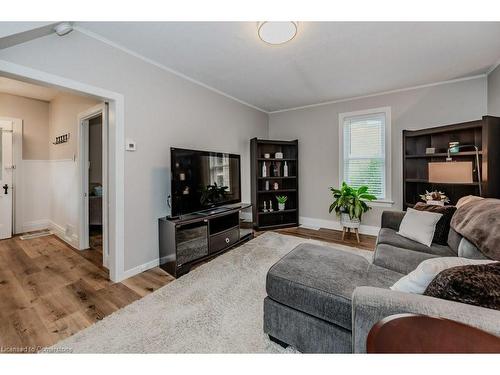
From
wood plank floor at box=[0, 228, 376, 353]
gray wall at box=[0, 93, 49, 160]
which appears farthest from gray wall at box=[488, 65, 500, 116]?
gray wall at box=[0, 93, 49, 160]

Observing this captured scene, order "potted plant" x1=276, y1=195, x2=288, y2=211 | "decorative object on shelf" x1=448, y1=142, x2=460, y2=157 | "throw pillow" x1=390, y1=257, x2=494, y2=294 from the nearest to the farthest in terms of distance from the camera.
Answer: "throw pillow" x1=390, y1=257, x2=494, y2=294, "decorative object on shelf" x1=448, y1=142, x2=460, y2=157, "potted plant" x1=276, y1=195, x2=288, y2=211

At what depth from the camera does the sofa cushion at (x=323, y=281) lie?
3.87 feet

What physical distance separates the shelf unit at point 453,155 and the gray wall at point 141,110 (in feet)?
10.1

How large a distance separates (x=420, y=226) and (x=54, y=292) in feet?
11.5

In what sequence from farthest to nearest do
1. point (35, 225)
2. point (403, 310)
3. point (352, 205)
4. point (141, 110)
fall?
point (35, 225)
point (352, 205)
point (141, 110)
point (403, 310)

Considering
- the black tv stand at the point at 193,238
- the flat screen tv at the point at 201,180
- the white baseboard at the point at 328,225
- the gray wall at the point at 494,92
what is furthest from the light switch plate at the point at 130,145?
the gray wall at the point at 494,92

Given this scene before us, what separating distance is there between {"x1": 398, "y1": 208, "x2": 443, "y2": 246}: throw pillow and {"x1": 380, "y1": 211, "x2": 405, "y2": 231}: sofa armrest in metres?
0.17

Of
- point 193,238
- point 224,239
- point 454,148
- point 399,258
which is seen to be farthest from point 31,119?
point 454,148

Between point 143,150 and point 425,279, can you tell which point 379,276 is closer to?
point 425,279

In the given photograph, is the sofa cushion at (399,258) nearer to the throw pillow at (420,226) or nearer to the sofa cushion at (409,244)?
the sofa cushion at (409,244)

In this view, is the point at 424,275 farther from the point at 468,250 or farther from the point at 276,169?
the point at 276,169

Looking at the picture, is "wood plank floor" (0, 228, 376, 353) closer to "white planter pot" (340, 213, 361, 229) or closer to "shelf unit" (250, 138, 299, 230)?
"white planter pot" (340, 213, 361, 229)

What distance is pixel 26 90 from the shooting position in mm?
3621

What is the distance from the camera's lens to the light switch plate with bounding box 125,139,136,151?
2.34 metres
